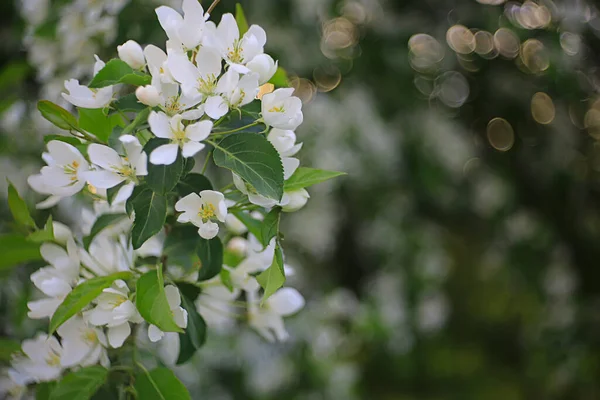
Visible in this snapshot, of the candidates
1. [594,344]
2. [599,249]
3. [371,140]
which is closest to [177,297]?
[371,140]

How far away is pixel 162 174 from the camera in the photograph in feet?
1.82

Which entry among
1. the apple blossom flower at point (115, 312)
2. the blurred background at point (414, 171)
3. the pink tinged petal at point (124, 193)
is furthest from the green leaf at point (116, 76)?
the blurred background at point (414, 171)

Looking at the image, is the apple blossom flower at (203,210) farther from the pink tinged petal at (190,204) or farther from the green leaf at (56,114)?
the green leaf at (56,114)

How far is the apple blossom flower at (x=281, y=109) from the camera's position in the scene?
1.88ft

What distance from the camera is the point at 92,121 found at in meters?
0.65

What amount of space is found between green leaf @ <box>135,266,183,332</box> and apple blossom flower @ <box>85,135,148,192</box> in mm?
98

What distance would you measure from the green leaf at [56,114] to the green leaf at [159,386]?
0.28 m

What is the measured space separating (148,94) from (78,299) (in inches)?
8.6

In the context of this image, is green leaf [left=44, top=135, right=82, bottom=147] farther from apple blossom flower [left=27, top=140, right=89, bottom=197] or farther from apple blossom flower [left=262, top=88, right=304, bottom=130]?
apple blossom flower [left=262, top=88, right=304, bottom=130]

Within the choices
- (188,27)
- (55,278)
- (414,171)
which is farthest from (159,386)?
(414,171)

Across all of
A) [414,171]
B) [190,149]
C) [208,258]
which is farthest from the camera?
[414,171]

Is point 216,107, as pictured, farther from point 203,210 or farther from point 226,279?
point 226,279

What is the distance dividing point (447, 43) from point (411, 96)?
22cm

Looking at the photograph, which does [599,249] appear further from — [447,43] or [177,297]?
[177,297]
